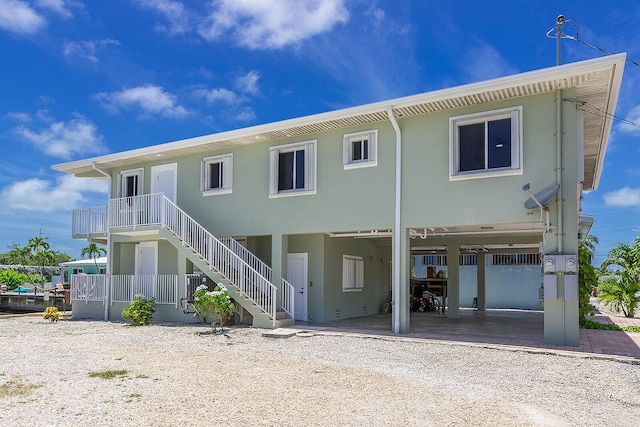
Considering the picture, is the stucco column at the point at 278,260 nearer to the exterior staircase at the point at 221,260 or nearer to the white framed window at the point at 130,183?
the exterior staircase at the point at 221,260

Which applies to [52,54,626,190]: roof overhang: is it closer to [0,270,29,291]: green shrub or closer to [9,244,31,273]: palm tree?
[0,270,29,291]: green shrub

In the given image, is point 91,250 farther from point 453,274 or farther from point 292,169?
point 453,274

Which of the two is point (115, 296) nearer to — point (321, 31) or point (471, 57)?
point (321, 31)

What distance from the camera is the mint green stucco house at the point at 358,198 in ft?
34.5

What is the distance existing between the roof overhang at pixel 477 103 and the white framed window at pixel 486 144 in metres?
0.40

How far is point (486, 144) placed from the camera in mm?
11477

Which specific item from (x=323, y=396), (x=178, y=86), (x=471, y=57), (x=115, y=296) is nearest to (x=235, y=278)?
(x=115, y=296)

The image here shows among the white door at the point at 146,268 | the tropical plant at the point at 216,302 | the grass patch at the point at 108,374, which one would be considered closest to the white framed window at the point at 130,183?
the white door at the point at 146,268

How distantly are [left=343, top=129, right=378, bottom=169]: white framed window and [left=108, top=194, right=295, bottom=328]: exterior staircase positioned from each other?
396 cm

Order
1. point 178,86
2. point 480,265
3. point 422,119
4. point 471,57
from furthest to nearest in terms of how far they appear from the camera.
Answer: point 178,86 < point 480,265 < point 471,57 < point 422,119

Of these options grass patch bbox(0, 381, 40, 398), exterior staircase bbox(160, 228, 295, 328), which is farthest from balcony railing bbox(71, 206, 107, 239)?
grass patch bbox(0, 381, 40, 398)

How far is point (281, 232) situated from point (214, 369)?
652cm

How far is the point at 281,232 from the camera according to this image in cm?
1446

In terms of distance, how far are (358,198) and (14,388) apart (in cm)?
860
